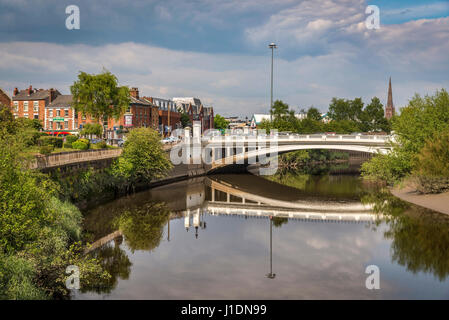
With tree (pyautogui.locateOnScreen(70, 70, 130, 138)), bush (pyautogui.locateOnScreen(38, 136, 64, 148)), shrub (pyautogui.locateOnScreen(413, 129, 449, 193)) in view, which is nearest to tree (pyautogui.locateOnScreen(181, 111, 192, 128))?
tree (pyautogui.locateOnScreen(70, 70, 130, 138))

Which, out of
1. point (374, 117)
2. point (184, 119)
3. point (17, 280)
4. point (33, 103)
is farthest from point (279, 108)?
point (17, 280)

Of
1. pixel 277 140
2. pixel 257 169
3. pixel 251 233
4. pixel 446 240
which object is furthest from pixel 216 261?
pixel 257 169

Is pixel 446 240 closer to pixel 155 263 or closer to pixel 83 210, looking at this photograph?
pixel 155 263

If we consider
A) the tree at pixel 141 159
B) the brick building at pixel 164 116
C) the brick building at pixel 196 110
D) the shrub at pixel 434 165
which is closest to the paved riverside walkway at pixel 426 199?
the shrub at pixel 434 165

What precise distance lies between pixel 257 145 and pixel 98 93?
23.4m

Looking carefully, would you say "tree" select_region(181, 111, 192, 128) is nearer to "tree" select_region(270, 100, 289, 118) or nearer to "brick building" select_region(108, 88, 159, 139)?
"brick building" select_region(108, 88, 159, 139)

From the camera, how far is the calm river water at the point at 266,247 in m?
19.0

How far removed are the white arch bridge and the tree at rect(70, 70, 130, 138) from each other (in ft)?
36.4

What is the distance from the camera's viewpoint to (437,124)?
41.0 metres

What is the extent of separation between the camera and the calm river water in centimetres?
1900

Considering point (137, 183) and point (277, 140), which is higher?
point (277, 140)

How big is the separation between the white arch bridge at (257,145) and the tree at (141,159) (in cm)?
919
